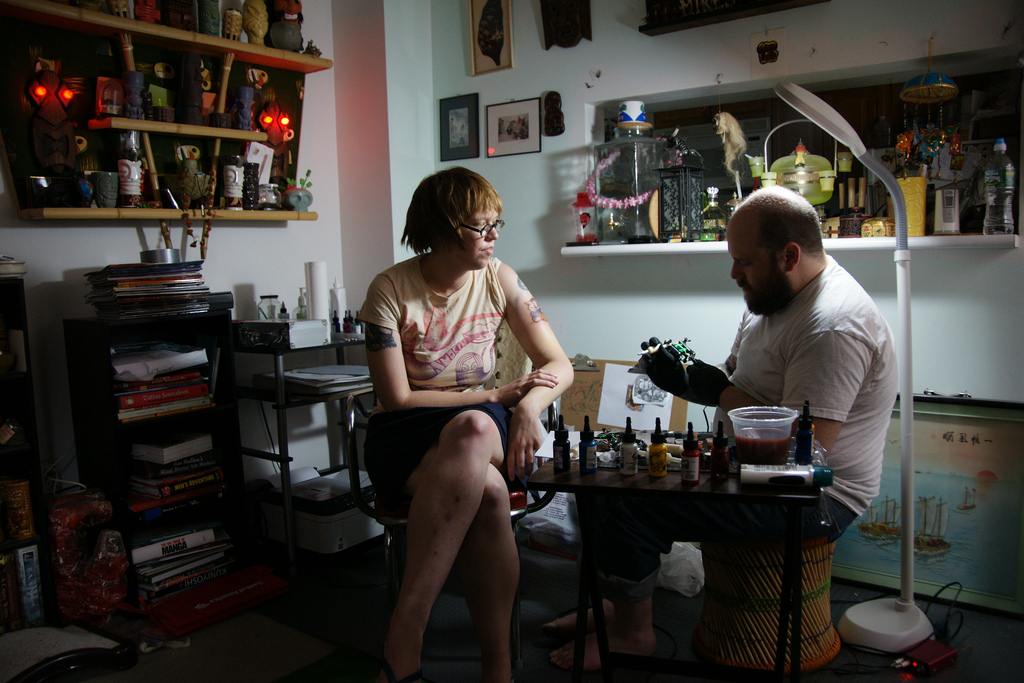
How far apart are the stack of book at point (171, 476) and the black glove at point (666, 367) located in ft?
5.12

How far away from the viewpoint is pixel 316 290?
294 cm

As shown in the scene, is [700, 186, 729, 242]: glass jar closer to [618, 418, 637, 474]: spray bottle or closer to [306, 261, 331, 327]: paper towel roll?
[618, 418, 637, 474]: spray bottle

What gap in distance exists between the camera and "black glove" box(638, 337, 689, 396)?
6.34 ft

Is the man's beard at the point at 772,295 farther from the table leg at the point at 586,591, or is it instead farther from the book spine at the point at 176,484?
the book spine at the point at 176,484

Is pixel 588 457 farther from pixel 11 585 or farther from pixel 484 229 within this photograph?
pixel 11 585

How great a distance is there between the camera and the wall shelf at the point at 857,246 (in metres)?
2.15

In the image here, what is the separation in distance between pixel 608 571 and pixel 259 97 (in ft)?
7.79

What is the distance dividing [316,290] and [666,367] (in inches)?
62.8

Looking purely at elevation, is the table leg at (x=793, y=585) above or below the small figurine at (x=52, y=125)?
below

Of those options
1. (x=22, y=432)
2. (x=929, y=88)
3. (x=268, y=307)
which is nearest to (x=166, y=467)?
(x=22, y=432)

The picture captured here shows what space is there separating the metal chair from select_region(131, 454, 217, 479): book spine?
30.6 inches

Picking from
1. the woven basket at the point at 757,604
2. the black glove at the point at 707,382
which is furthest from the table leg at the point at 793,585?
the black glove at the point at 707,382

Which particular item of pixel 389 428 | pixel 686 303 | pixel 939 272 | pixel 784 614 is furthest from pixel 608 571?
pixel 939 272

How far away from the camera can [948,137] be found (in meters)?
2.23
